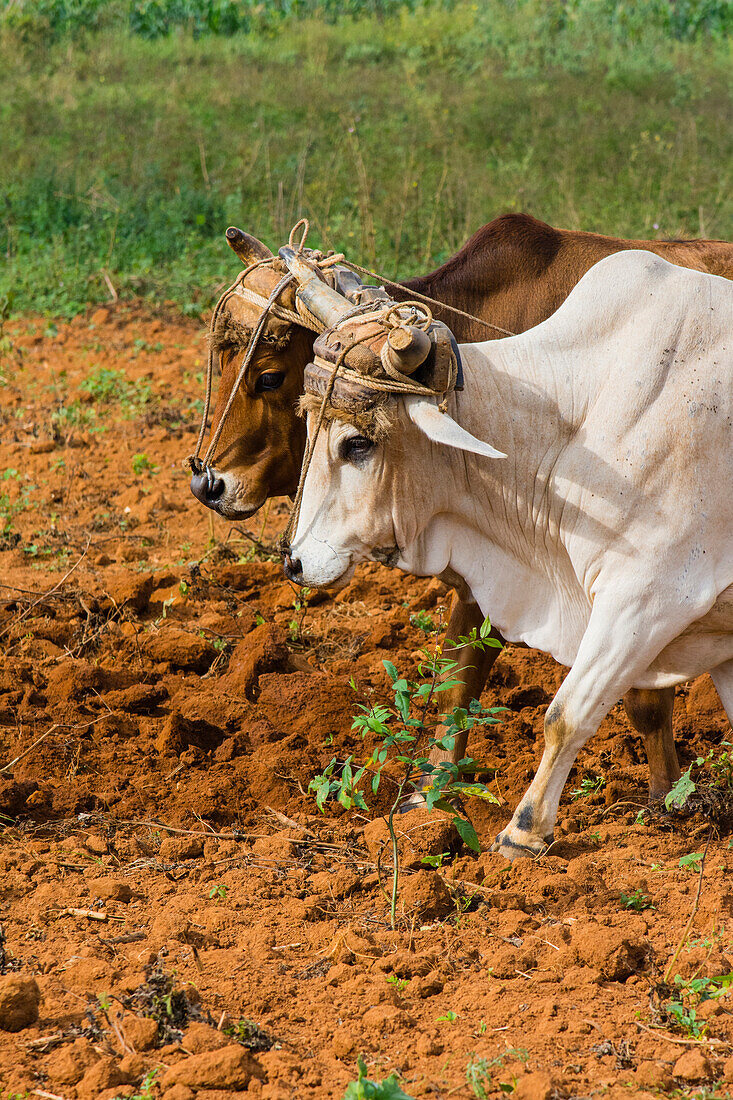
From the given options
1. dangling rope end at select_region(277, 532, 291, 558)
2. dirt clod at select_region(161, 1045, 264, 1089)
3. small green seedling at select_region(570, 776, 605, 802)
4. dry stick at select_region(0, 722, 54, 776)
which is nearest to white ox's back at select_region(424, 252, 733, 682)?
dangling rope end at select_region(277, 532, 291, 558)

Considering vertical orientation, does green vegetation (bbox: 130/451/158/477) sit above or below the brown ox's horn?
below

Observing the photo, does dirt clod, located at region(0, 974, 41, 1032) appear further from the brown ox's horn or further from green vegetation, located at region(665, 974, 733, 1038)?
the brown ox's horn

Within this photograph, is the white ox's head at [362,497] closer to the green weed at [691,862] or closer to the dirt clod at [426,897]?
the dirt clod at [426,897]

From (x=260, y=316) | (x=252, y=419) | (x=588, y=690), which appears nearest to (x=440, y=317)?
(x=260, y=316)

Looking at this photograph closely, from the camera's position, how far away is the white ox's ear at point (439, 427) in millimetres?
2819

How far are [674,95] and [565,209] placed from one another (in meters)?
4.88

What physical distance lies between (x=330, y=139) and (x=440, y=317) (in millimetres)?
A: 8526

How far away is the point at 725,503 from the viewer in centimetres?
288

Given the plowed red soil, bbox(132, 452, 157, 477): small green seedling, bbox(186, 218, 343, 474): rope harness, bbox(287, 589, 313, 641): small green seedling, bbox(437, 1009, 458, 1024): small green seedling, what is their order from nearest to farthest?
the plowed red soil
bbox(437, 1009, 458, 1024): small green seedling
bbox(186, 218, 343, 474): rope harness
bbox(287, 589, 313, 641): small green seedling
bbox(132, 452, 157, 477): small green seedling

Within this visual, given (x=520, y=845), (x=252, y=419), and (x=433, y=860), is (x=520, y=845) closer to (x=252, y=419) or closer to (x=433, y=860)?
(x=433, y=860)

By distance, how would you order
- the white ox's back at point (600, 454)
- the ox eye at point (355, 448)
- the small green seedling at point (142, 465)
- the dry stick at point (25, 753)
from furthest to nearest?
the small green seedling at point (142, 465) < the dry stick at point (25, 753) < the ox eye at point (355, 448) < the white ox's back at point (600, 454)

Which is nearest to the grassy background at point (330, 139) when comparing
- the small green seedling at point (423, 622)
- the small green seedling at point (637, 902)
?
the small green seedling at point (423, 622)

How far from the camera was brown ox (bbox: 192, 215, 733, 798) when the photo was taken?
3869 mm

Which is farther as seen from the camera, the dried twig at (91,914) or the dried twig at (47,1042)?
the dried twig at (91,914)
